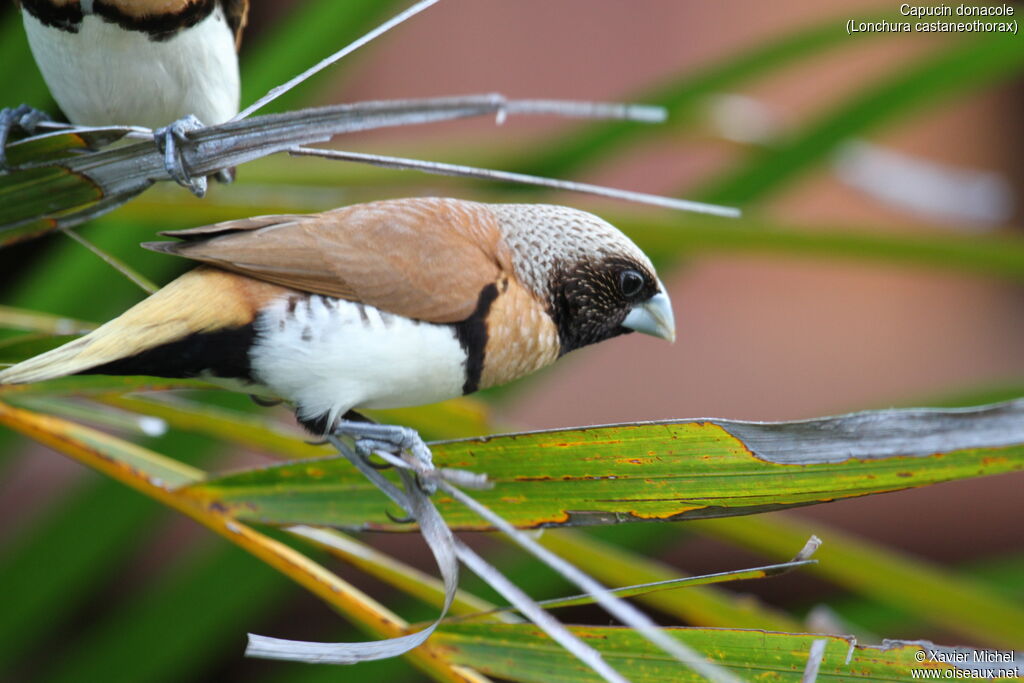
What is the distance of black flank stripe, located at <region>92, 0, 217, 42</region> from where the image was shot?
1.99 feet

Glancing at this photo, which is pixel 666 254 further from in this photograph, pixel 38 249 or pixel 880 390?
pixel 880 390

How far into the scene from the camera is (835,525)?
2.67 metres

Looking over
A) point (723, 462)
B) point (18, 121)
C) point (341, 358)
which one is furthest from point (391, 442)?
point (18, 121)

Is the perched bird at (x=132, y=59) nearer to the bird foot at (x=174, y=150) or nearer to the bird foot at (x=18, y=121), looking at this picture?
the bird foot at (x=18, y=121)

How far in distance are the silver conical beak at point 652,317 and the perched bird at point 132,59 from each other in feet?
0.97

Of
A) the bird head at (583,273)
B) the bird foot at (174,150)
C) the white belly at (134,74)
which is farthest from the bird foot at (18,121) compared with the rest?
the bird head at (583,273)

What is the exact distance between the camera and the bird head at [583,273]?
560 millimetres

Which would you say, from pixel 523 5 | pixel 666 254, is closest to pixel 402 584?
pixel 666 254

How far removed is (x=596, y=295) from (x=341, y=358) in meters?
0.15

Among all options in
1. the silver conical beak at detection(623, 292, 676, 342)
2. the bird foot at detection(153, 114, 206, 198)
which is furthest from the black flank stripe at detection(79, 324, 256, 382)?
the silver conical beak at detection(623, 292, 676, 342)

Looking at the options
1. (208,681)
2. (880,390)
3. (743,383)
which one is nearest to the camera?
(208,681)

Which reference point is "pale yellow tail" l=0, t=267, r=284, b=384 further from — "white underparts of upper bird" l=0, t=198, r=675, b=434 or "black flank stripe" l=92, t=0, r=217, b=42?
"black flank stripe" l=92, t=0, r=217, b=42

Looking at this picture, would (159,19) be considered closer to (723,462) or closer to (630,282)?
(630,282)

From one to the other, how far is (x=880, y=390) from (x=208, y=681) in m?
2.07
